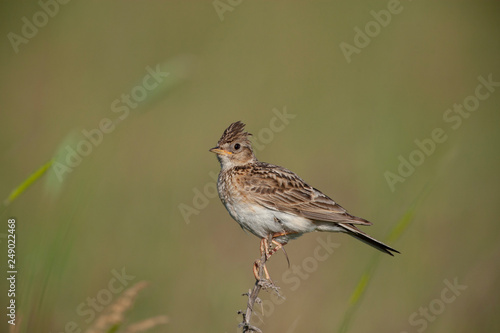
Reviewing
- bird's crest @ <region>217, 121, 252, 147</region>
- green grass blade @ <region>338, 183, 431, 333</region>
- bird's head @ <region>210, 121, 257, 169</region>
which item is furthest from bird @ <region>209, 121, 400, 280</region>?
green grass blade @ <region>338, 183, 431, 333</region>

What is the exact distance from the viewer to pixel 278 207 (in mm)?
5883

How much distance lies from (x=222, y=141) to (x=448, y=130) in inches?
233

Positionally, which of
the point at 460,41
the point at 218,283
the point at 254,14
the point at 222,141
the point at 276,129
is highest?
the point at 460,41

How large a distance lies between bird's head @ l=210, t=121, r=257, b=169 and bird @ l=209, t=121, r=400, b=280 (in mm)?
214

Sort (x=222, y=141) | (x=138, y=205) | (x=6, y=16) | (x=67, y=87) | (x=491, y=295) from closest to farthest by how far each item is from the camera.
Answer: (x=222, y=141) → (x=491, y=295) → (x=138, y=205) → (x=67, y=87) → (x=6, y=16)

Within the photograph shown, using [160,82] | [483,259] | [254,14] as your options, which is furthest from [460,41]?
[160,82]

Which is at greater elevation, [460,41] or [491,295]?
[460,41]

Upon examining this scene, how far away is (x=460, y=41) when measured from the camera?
14008 mm

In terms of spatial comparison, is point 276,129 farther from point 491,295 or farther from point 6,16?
point 6,16

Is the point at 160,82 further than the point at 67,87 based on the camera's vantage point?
No

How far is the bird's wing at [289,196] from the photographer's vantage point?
574 cm

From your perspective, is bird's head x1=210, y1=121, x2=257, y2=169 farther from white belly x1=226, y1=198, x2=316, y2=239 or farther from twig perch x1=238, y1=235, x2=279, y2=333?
twig perch x1=238, y1=235, x2=279, y2=333

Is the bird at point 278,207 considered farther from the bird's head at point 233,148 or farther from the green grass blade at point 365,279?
the green grass blade at point 365,279

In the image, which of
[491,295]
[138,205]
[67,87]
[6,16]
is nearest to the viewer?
[491,295]
